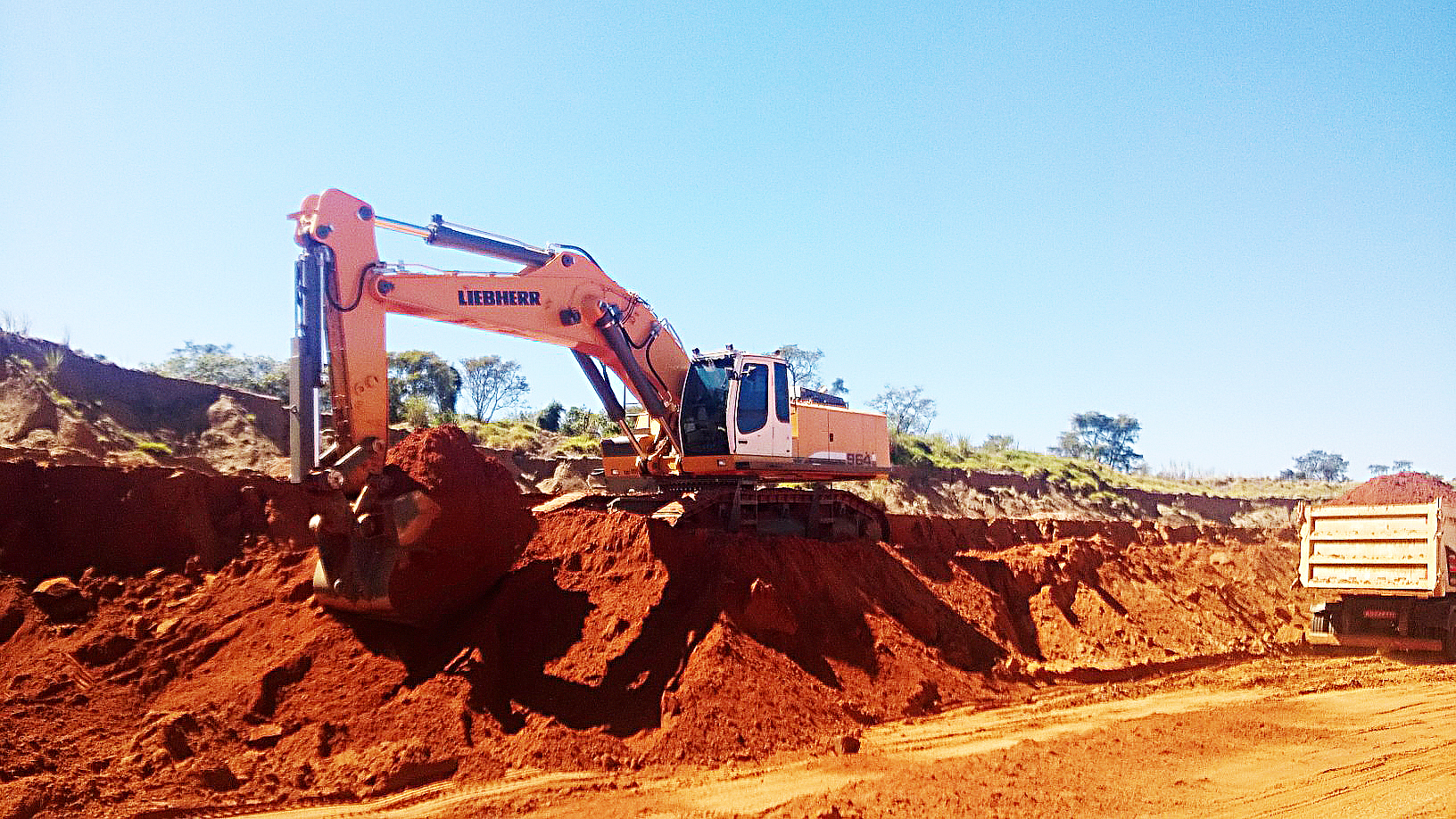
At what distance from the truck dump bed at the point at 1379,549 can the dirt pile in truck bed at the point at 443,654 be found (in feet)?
13.1

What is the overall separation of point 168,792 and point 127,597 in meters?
3.68

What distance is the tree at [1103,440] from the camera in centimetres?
6794

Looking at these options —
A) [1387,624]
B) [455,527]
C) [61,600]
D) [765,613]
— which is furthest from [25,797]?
[1387,624]

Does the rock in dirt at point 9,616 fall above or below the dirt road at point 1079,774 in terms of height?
above

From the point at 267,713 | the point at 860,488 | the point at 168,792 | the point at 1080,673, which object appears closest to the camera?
the point at 168,792

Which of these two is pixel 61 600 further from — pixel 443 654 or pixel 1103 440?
pixel 1103 440

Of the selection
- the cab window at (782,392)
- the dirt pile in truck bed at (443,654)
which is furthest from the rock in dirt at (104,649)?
the cab window at (782,392)

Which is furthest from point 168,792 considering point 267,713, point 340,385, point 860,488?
point 860,488

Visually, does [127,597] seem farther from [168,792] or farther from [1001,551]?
[1001,551]

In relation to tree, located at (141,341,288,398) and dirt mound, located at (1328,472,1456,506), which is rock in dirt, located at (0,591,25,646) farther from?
tree, located at (141,341,288,398)

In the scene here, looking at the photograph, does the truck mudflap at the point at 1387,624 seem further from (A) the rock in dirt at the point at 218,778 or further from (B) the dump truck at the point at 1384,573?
(A) the rock in dirt at the point at 218,778

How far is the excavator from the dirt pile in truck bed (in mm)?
691

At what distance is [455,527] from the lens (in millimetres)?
9445

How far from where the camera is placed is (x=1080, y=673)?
12.5 metres
